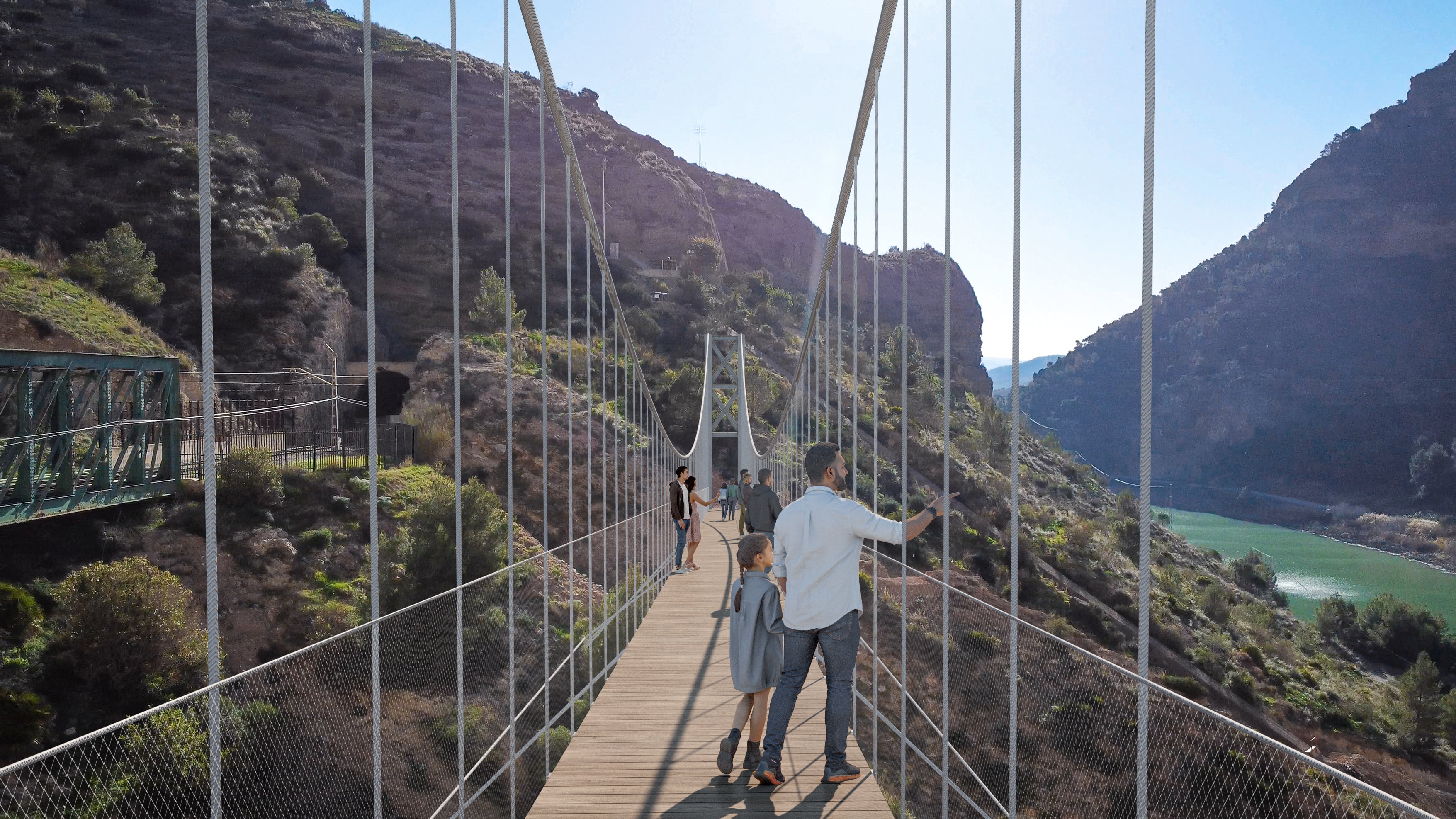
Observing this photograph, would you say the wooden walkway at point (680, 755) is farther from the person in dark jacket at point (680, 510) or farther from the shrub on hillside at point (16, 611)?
the shrub on hillside at point (16, 611)

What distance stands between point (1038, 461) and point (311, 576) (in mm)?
42483

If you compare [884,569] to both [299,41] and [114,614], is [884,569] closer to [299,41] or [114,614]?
[114,614]

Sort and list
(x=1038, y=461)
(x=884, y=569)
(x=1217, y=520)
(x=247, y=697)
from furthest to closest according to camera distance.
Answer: (x=1217, y=520), (x=1038, y=461), (x=884, y=569), (x=247, y=697)

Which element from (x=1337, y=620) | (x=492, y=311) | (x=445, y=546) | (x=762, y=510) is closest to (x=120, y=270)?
(x=492, y=311)

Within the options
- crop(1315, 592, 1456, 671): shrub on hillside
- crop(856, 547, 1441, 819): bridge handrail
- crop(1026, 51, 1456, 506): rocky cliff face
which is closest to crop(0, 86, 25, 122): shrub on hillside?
crop(856, 547, 1441, 819): bridge handrail

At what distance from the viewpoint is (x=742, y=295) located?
62844 millimetres

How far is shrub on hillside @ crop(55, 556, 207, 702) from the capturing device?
18.0 meters

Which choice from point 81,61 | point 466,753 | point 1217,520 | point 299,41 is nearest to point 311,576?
point 466,753

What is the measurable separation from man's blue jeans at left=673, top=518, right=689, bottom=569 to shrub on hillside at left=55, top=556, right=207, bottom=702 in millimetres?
14361

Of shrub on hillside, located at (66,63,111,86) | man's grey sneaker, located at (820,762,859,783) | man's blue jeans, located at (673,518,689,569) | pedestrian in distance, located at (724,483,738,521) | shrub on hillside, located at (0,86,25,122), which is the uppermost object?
shrub on hillside, located at (66,63,111,86)

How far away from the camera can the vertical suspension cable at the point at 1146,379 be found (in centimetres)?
143

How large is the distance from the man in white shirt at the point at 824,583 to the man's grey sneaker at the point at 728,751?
23 centimetres

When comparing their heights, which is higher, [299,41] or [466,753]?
[299,41]

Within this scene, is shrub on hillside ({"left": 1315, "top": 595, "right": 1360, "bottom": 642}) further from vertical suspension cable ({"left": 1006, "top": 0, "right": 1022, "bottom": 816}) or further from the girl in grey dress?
vertical suspension cable ({"left": 1006, "top": 0, "right": 1022, "bottom": 816})
